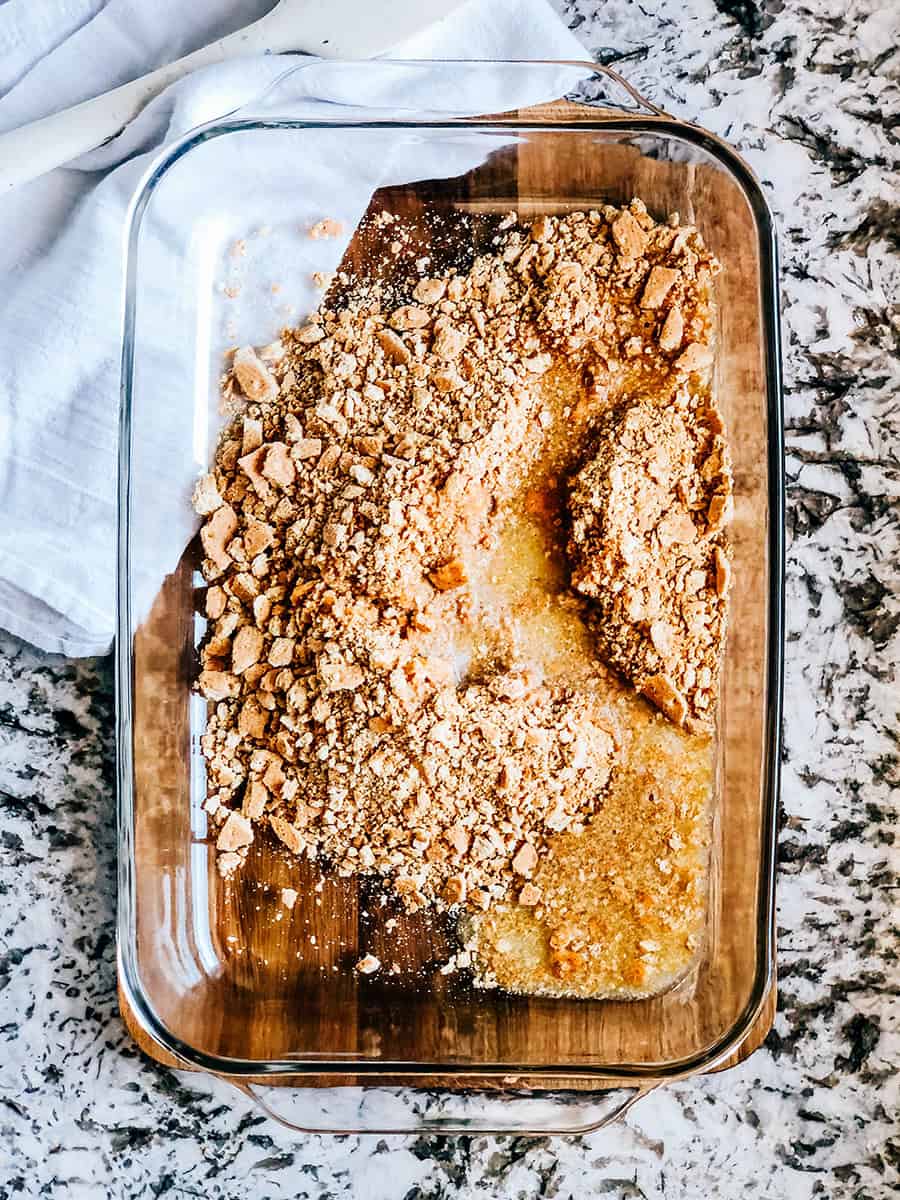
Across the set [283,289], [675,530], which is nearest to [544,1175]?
[675,530]

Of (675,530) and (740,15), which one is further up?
(740,15)

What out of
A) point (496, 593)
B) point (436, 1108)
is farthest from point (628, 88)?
point (436, 1108)

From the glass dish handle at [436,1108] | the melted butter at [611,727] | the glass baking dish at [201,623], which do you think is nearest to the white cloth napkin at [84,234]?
the glass baking dish at [201,623]

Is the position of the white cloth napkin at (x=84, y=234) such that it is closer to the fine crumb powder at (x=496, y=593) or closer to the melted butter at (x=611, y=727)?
the fine crumb powder at (x=496, y=593)

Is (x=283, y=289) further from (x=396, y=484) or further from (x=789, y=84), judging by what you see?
(x=789, y=84)

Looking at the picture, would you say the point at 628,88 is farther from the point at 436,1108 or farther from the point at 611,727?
the point at 436,1108
